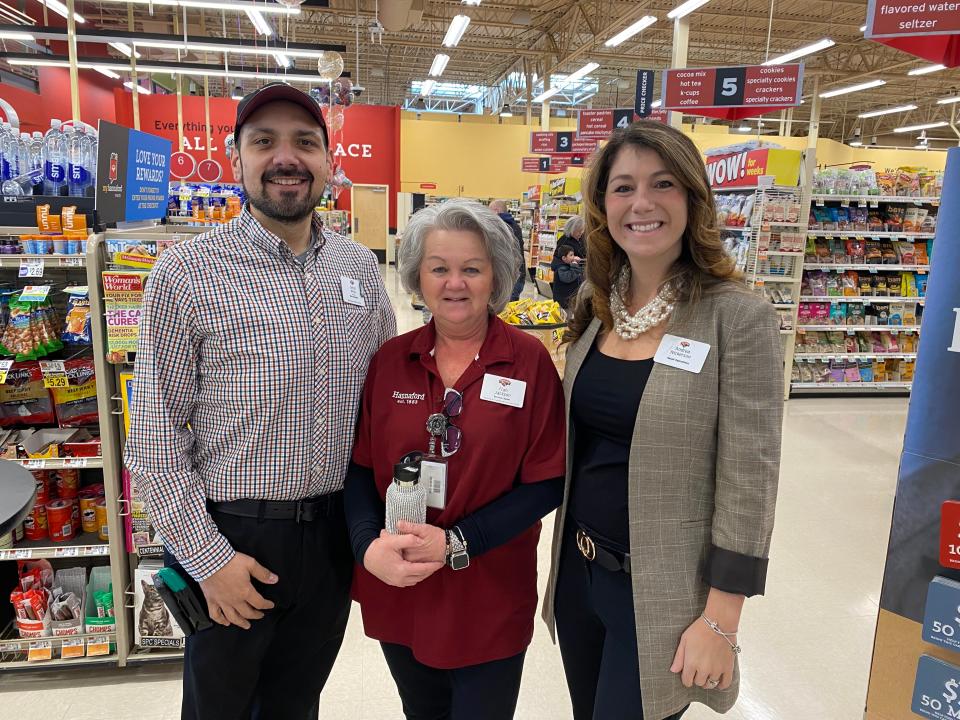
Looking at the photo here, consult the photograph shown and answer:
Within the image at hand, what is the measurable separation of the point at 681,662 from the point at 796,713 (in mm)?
1559

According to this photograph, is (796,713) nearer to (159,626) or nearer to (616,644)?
(616,644)

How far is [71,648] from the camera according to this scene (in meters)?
2.52

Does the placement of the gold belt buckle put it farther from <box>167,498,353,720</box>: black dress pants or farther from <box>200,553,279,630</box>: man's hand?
<box>200,553,279,630</box>: man's hand

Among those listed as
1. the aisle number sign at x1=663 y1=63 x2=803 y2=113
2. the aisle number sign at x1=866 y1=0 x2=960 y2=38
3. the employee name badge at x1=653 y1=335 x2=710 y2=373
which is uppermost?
the aisle number sign at x1=663 y1=63 x2=803 y2=113

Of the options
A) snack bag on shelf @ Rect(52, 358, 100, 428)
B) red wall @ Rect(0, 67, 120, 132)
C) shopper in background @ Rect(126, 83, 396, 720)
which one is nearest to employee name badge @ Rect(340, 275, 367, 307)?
shopper in background @ Rect(126, 83, 396, 720)

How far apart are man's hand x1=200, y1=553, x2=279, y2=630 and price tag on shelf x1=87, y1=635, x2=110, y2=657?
4.49 ft

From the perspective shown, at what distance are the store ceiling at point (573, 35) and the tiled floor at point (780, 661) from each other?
9547 millimetres

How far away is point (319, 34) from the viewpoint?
59.3 feet

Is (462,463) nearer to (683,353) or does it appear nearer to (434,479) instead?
(434,479)

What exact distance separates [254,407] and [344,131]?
18779 mm

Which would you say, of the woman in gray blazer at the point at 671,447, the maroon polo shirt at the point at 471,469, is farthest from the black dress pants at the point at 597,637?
the maroon polo shirt at the point at 471,469

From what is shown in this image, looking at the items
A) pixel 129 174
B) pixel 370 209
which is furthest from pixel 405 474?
pixel 370 209

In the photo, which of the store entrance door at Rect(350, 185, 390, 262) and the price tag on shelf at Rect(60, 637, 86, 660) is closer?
the price tag on shelf at Rect(60, 637, 86, 660)

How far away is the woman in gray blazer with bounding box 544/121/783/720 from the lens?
132 centimetres
